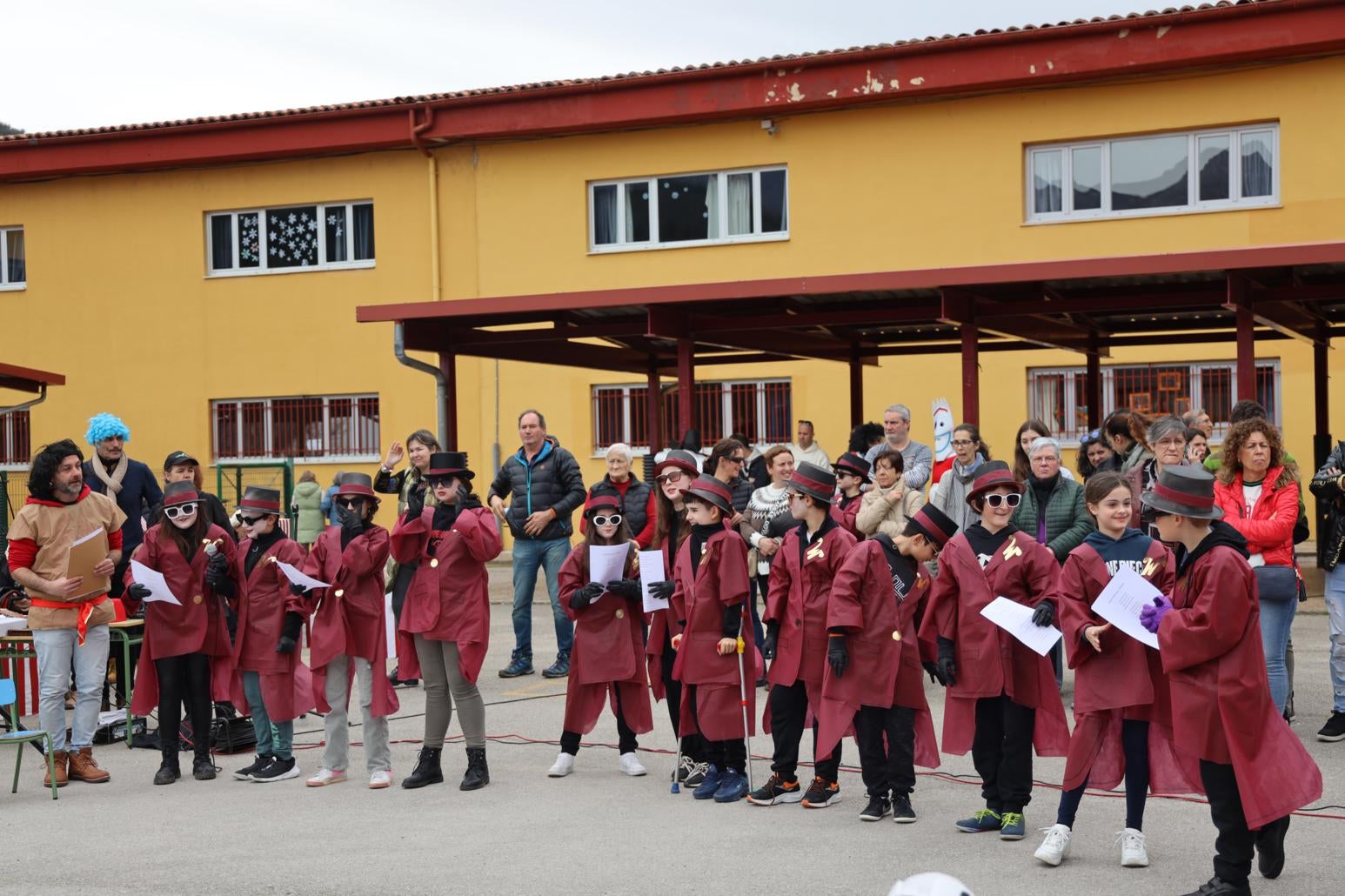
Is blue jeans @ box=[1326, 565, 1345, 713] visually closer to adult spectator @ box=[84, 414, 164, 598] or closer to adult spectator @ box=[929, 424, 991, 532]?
adult spectator @ box=[929, 424, 991, 532]

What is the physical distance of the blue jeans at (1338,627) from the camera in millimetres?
8086

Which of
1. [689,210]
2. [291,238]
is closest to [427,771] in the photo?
[689,210]

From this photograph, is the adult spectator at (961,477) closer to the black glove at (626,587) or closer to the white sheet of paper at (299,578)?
the black glove at (626,587)

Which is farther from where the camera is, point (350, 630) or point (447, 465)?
point (350, 630)

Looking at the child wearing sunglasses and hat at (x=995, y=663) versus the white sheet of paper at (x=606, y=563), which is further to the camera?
the white sheet of paper at (x=606, y=563)

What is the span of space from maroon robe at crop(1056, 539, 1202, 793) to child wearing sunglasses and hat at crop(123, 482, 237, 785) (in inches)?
189

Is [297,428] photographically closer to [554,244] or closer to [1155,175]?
[554,244]

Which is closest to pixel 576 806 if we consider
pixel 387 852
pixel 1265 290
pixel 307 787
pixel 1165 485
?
pixel 387 852

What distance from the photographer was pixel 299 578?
317 inches

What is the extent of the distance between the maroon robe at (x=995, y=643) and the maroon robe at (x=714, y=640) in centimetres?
116

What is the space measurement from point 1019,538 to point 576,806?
2549 mm

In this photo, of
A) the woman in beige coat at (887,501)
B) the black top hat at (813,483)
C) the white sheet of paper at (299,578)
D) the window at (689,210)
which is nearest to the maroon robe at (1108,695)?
the black top hat at (813,483)

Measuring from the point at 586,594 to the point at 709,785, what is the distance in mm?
1212

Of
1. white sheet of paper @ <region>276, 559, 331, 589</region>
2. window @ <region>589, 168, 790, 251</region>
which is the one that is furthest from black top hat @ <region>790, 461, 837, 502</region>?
window @ <region>589, 168, 790, 251</region>
